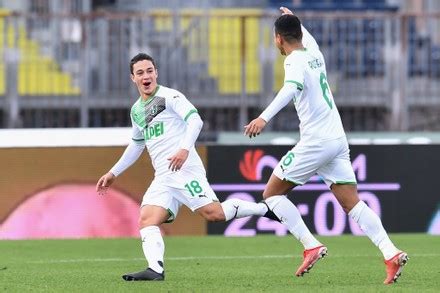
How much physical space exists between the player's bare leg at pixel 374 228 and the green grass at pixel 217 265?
0.13 meters

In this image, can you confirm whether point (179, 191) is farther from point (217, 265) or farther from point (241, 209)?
point (217, 265)

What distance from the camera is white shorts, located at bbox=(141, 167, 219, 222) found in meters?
10.1

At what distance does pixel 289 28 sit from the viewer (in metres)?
9.67

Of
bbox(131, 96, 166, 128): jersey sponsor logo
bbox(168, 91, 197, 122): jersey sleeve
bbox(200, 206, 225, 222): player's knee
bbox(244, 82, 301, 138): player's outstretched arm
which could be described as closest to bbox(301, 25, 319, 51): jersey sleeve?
bbox(244, 82, 301, 138): player's outstretched arm

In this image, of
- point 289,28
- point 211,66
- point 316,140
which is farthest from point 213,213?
point 211,66

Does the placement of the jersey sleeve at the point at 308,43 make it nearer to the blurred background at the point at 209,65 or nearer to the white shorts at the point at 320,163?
the white shorts at the point at 320,163

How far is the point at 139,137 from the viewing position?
34.0 ft

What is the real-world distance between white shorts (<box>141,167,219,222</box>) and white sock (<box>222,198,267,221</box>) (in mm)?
207

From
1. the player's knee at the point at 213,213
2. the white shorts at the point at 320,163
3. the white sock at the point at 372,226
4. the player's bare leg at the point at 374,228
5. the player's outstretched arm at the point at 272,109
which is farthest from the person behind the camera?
the player's knee at the point at 213,213

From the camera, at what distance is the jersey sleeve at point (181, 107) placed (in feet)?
32.2

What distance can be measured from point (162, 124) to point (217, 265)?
1.91m

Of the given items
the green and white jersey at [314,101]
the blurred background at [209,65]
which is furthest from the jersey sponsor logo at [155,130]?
the blurred background at [209,65]

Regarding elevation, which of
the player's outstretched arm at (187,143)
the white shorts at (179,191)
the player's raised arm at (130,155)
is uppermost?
the player's outstretched arm at (187,143)

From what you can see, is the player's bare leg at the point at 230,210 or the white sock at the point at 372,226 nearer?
the white sock at the point at 372,226
